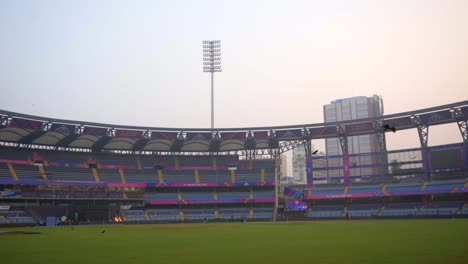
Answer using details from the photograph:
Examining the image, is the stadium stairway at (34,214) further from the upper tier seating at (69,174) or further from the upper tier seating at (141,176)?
the upper tier seating at (141,176)

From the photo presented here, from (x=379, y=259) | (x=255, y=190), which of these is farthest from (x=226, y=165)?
(x=379, y=259)

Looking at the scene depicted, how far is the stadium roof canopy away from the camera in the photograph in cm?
7538

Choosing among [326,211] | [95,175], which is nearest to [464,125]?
→ [326,211]

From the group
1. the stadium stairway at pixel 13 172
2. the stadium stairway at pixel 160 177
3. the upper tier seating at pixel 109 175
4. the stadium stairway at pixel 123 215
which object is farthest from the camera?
the stadium stairway at pixel 160 177

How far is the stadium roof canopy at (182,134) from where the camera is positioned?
247ft

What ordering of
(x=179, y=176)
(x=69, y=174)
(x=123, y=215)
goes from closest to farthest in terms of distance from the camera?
1. (x=123, y=215)
2. (x=69, y=174)
3. (x=179, y=176)

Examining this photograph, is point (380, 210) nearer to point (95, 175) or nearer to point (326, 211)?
point (326, 211)

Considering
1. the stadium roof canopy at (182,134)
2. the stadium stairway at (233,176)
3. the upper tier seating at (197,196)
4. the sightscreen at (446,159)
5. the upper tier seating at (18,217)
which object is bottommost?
the upper tier seating at (18,217)

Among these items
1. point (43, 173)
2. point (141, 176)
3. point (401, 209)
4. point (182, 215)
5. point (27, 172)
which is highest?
point (27, 172)

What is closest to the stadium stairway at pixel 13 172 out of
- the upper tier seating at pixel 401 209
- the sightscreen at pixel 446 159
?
the upper tier seating at pixel 401 209

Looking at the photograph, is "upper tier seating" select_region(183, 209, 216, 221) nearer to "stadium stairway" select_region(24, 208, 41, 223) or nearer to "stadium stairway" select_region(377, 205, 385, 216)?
"stadium stairway" select_region(24, 208, 41, 223)

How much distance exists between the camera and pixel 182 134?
9119cm

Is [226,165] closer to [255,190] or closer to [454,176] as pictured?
[255,190]

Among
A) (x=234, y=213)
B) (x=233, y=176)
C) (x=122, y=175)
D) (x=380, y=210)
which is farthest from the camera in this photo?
(x=233, y=176)
